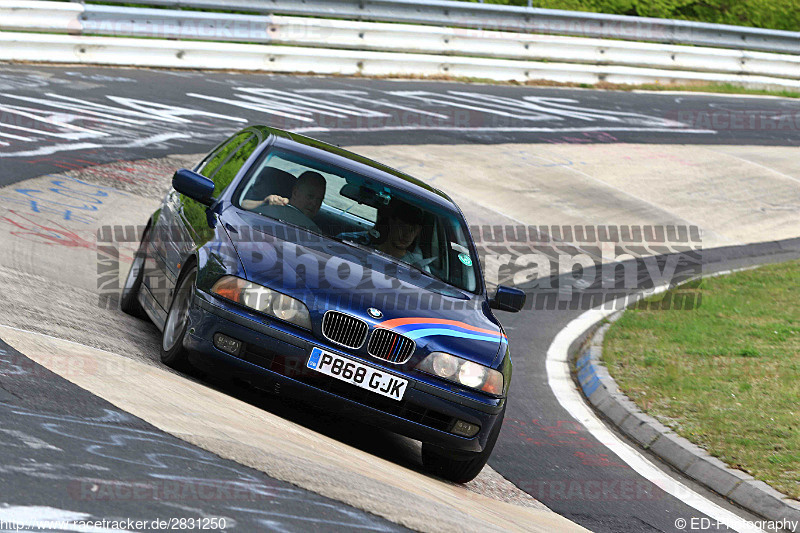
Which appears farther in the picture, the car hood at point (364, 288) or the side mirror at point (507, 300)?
the side mirror at point (507, 300)

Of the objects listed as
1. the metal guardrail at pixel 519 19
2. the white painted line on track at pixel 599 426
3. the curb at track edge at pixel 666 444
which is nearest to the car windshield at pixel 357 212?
the white painted line on track at pixel 599 426

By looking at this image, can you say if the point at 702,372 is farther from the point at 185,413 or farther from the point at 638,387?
the point at 185,413

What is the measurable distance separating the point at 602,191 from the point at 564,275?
13.5 ft

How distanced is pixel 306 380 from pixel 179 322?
97 centimetres

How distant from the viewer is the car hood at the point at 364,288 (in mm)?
5895

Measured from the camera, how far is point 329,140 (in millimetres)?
16656

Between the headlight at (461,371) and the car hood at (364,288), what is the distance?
45 mm

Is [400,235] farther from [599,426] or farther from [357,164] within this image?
[599,426]

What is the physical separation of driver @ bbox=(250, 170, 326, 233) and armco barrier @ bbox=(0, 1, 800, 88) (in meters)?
12.2

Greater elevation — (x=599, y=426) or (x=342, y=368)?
(x=342, y=368)

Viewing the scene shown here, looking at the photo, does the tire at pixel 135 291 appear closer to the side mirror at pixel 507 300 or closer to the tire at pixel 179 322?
the tire at pixel 179 322

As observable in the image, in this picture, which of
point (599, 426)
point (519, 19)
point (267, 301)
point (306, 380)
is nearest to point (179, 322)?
point (267, 301)

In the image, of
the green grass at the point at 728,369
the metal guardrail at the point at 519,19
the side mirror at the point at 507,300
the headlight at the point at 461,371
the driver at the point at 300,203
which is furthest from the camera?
the metal guardrail at the point at 519,19

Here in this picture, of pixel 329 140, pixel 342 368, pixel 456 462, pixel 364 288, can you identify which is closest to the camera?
pixel 342 368
